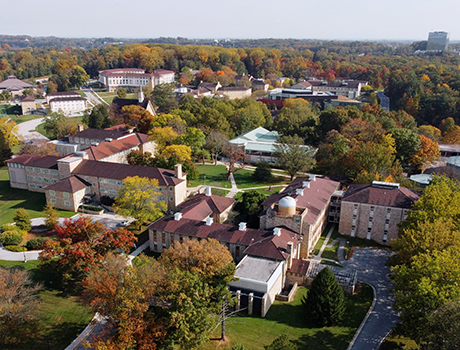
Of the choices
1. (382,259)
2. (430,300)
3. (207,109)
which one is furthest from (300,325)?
(207,109)

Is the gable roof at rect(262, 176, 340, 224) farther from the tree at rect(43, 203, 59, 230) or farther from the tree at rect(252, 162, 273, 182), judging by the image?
the tree at rect(43, 203, 59, 230)

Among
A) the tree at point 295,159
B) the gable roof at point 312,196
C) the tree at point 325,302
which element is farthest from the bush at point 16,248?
the tree at point 295,159

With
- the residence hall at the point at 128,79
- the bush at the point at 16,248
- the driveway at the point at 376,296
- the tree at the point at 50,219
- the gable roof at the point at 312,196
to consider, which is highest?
the residence hall at the point at 128,79

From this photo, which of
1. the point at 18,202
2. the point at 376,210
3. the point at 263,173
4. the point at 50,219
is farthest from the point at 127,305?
the point at 263,173

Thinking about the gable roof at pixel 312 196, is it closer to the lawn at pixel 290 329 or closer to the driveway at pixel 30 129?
the lawn at pixel 290 329

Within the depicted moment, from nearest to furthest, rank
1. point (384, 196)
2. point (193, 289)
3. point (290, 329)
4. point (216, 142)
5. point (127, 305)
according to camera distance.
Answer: point (127, 305) → point (193, 289) → point (290, 329) → point (384, 196) → point (216, 142)

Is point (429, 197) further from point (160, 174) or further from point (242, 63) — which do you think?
point (242, 63)

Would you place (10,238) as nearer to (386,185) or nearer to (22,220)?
(22,220)

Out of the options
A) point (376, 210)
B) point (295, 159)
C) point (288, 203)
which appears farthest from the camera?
point (295, 159)
